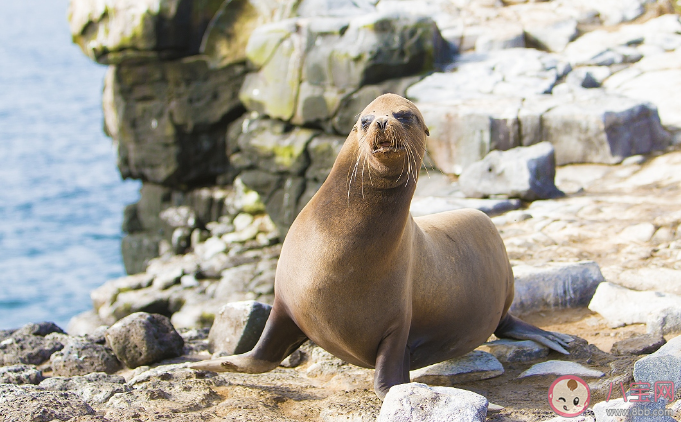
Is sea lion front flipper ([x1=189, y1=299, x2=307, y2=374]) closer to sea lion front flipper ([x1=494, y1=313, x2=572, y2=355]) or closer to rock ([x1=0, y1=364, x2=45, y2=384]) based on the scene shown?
rock ([x1=0, y1=364, x2=45, y2=384])

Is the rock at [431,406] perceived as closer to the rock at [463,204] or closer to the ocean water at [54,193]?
the rock at [463,204]

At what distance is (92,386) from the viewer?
148 inches

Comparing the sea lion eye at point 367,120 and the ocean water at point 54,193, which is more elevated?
the sea lion eye at point 367,120

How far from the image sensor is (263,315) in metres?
4.50

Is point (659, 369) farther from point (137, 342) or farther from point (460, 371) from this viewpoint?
point (137, 342)

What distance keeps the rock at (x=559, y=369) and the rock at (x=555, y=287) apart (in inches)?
43.8

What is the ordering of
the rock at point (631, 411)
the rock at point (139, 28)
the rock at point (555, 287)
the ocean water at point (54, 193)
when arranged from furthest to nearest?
the ocean water at point (54, 193) < the rock at point (139, 28) < the rock at point (555, 287) < the rock at point (631, 411)

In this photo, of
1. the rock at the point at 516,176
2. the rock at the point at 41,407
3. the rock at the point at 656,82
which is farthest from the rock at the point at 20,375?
the rock at the point at 656,82

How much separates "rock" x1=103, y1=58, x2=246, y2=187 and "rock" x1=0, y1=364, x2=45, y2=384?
Answer: 1181cm

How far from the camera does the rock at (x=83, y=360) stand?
14.6 feet

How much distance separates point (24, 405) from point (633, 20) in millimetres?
12442

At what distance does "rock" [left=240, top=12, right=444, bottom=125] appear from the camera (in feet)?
38.1

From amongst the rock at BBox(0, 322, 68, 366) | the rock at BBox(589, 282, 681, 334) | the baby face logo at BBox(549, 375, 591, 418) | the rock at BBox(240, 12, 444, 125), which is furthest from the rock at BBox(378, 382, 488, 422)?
the rock at BBox(240, 12, 444, 125)

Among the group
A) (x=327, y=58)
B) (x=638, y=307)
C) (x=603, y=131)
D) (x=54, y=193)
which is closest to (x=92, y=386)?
(x=638, y=307)
